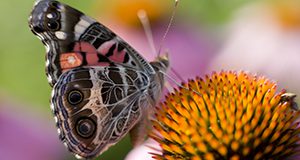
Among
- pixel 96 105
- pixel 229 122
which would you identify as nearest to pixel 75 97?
pixel 96 105

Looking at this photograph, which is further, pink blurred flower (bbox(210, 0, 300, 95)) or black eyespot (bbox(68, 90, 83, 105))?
pink blurred flower (bbox(210, 0, 300, 95))

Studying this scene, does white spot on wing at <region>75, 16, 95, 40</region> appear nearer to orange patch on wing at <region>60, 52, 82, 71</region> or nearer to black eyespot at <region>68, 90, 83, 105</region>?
orange patch on wing at <region>60, 52, 82, 71</region>

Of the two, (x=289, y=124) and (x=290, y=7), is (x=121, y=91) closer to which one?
(x=289, y=124)

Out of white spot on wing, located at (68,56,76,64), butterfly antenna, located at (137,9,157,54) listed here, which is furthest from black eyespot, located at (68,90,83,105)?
butterfly antenna, located at (137,9,157,54)

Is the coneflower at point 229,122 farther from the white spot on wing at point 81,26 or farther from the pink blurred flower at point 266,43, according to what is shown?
the pink blurred flower at point 266,43

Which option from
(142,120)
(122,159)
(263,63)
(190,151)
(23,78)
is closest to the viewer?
(190,151)

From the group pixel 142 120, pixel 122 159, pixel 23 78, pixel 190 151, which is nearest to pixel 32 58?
pixel 23 78
